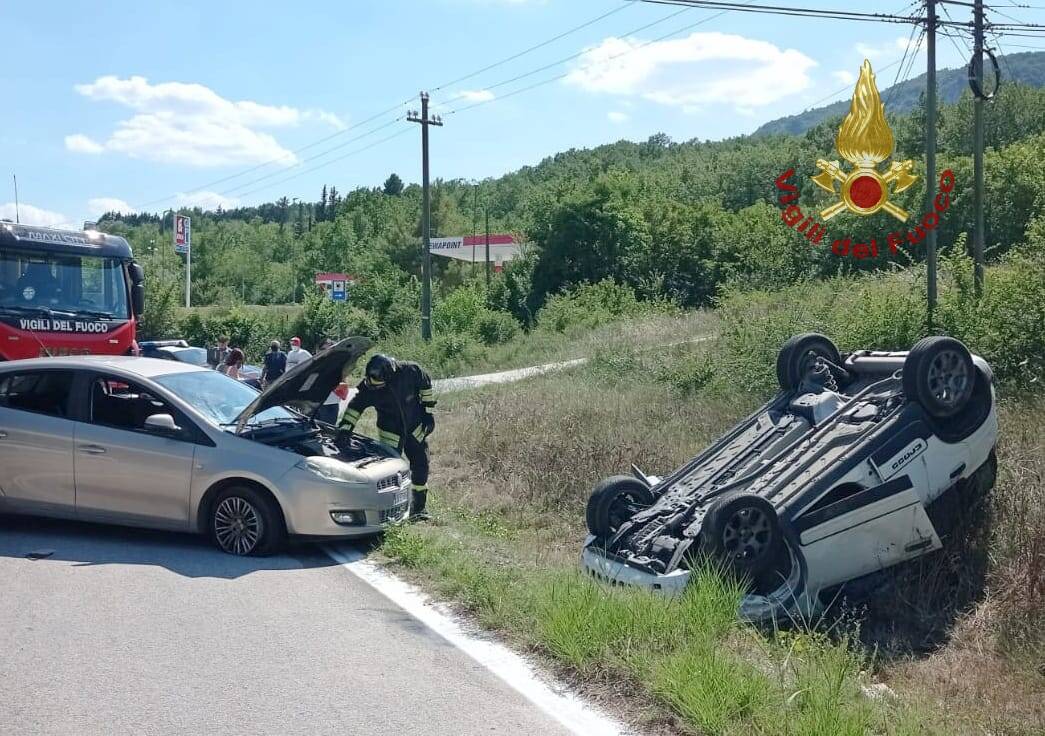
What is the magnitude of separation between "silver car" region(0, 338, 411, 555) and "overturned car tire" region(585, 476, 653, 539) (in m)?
1.87

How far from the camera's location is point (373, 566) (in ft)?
25.0

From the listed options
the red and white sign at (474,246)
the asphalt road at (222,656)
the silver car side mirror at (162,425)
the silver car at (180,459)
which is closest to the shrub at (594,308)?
the red and white sign at (474,246)

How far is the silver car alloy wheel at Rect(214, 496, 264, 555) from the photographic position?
25.6 feet

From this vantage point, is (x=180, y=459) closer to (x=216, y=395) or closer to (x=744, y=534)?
(x=216, y=395)

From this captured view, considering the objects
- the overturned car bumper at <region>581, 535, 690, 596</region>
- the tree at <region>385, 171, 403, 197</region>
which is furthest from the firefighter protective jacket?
the tree at <region>385, 171, 403, 197</region>

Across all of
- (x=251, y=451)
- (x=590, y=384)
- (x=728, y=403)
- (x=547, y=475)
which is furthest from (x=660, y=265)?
(x=251, y=451)

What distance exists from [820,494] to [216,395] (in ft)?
17.2

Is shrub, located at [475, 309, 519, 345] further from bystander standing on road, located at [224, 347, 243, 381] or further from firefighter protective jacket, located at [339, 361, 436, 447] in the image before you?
firefighter protective jacket, located at [339, 361, 436, 447]

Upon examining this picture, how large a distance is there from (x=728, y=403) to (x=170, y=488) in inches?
332

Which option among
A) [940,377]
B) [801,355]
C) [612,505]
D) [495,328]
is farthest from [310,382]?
[495,328]

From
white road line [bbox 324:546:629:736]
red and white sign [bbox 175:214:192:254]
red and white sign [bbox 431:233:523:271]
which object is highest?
red and white sign [bbox 175:214:192:254]

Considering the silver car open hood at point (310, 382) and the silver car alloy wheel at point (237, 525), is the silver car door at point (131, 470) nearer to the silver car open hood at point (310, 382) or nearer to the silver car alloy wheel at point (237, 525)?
the silver car alloy wheel at point (237, 525)

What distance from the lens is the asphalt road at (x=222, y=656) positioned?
4547 millimetres

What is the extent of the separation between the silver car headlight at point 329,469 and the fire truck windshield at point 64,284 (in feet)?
23.5
